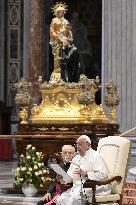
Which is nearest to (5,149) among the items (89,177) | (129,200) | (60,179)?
(129,200)

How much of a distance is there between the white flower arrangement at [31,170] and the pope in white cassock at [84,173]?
3.61m

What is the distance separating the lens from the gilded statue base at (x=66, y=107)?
41.8 ft

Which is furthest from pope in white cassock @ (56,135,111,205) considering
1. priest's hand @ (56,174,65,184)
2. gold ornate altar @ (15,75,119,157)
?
gold ornate altar @ (15,75,119,157)

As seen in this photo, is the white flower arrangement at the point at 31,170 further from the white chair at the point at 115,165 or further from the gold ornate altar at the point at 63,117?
the white chair at the point at 115,165

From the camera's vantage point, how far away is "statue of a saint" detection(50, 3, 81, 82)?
13297mm

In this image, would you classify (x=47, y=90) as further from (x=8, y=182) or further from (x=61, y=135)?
(x=8, y=182)

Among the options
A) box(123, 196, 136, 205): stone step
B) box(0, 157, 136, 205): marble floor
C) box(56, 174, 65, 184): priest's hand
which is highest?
box(56, 174, 65, 184): priest's hand

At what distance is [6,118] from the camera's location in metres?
21.7

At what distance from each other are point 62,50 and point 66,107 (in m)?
1.05

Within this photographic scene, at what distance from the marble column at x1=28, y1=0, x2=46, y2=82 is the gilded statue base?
5.59 meters

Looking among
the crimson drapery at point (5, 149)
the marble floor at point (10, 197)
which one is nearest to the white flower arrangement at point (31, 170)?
the marble floor at point (10, 197)

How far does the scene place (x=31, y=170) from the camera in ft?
37.8

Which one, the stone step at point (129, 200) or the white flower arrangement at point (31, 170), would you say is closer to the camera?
the stone step at point (129, 200)

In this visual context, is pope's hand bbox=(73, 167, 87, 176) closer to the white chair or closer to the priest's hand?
the white chair
